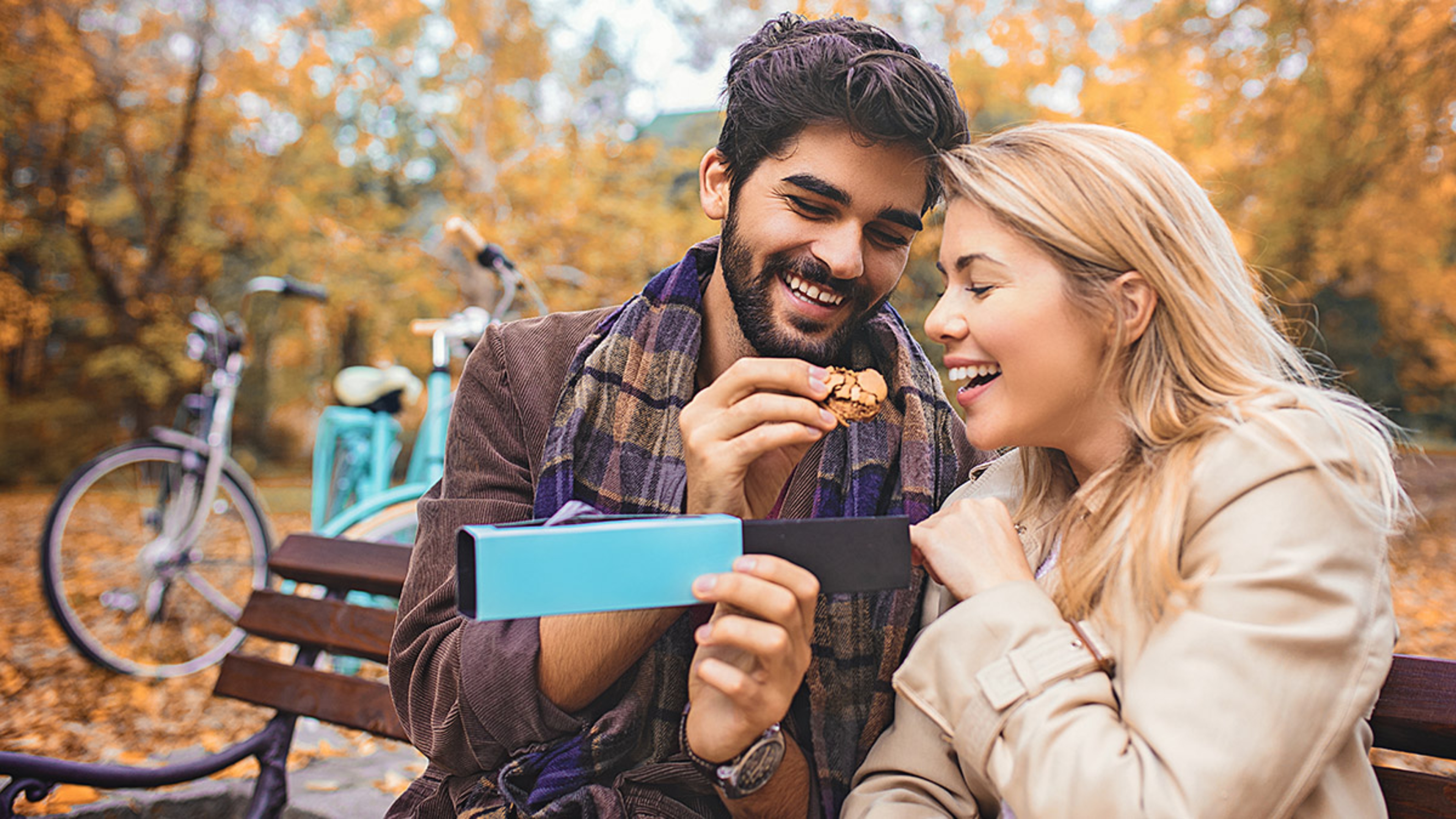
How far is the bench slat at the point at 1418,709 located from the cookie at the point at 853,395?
1.01 m

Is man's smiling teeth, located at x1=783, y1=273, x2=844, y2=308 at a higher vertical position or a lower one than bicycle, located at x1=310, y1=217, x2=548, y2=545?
higher

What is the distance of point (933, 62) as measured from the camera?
217 centimetres

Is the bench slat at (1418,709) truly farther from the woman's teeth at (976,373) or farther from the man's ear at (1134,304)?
the woman's teeth at (976,373)

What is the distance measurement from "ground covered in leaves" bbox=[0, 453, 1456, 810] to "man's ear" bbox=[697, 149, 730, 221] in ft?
7.76

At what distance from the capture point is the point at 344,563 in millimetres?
2605

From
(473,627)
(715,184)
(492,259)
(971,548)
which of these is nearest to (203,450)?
(492,259)

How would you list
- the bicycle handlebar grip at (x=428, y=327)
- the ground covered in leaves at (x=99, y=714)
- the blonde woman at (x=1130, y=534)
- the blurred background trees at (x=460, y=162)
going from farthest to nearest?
the blurred background trees at (x=460, y=162), the ground covered in leaves at (x=99, y=714), the bicycle handlebar grip at (x=428, y=327), the blonde woman at (x=1130, y=534)

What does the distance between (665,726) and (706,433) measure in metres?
0.67

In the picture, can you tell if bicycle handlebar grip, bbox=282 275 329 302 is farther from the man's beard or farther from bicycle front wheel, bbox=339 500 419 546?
the man's beard

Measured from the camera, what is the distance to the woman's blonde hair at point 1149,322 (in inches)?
59.2

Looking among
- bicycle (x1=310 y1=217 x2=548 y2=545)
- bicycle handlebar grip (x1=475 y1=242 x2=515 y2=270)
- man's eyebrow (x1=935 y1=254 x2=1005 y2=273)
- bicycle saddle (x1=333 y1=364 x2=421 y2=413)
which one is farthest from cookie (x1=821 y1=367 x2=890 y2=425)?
bicycle saddle (x1=333 y1=364 x2=421 y2=413)

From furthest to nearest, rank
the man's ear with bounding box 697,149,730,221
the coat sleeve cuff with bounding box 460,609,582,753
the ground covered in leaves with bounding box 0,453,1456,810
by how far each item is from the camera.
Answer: the ground covered in leaves with bounding box 0,453,1456,810 < the man's ear with bounding box 697,149,730,221 < the coat sleeve cuff with bounding box 460,609,582,753

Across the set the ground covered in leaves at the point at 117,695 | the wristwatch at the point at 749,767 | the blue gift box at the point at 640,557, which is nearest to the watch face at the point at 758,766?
the wristwatch at the point at 749,767

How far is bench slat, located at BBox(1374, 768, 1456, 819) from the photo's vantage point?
161 cm
